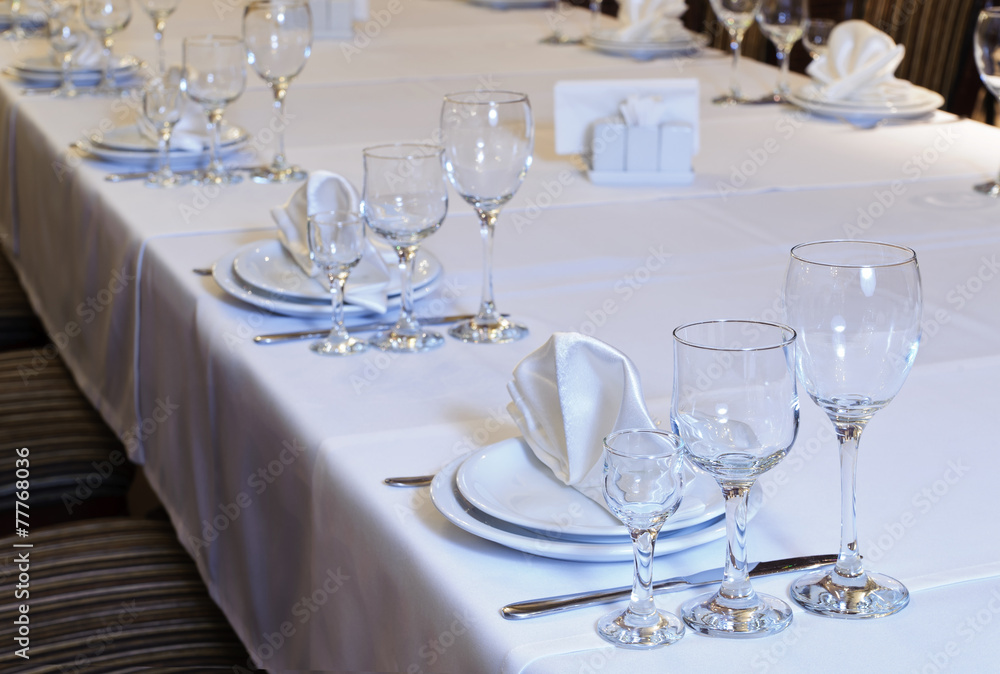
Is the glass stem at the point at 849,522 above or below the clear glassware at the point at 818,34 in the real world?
below

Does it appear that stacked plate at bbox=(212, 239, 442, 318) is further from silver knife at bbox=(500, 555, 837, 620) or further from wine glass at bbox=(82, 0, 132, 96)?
wine glass at bbox=(82, 0, 132, 96)

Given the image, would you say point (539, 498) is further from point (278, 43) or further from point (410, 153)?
point (278, 43)

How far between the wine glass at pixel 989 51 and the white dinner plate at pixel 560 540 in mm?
1256

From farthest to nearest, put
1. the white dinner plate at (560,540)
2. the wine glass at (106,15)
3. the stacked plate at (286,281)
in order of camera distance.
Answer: the wine glass at (106,15) < the stacked plate at (286,281) < the white dinner plate at (560,540)

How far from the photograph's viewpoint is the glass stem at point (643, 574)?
68 centimetres

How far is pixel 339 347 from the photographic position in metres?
1.17

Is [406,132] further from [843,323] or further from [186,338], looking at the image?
[843,323]

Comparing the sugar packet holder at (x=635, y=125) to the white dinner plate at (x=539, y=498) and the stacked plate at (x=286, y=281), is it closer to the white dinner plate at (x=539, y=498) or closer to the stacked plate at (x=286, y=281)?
the stacked plate at (x=286, y=281)

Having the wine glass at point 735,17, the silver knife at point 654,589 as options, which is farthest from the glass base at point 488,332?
the wine glass at point 735,17

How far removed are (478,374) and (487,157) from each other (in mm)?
231

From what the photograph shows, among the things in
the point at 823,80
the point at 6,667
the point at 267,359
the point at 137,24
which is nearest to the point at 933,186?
the point at 823,80

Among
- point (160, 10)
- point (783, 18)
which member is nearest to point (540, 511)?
point (783, 18)

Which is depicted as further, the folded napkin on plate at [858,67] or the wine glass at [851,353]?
the folded napkin on plate at [858,67]

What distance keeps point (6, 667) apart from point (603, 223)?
95cm
